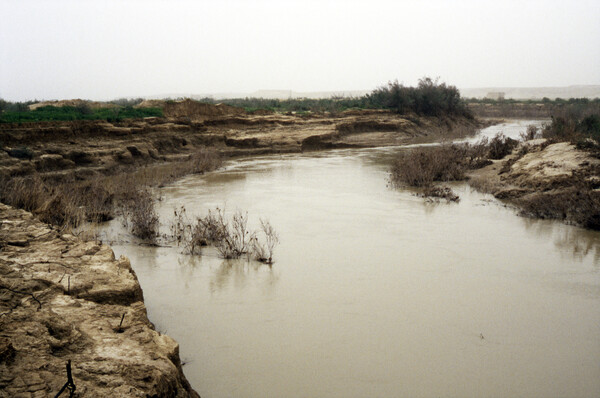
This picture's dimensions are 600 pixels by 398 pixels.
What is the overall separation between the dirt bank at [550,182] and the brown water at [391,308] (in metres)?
0.49

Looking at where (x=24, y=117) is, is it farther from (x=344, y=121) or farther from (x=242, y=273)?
(x=344, y=121)

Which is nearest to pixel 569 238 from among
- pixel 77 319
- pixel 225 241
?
pixel 225 241

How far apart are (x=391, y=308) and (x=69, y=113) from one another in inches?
679

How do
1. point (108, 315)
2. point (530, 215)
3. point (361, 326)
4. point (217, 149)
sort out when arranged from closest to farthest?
point (108, 315), point (361, 326), point (530, 215), point (217, 149)

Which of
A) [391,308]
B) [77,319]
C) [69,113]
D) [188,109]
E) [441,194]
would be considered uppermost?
[188,109]

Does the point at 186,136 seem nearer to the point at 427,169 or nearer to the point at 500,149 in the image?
the point at 427,169

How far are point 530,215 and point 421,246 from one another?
3.34m

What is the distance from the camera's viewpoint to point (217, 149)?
A: 20.5m

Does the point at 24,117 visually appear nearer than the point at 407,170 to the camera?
No

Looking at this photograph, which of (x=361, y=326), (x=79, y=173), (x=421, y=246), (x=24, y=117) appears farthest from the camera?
(x=24, y=117)

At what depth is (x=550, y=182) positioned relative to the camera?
9.84 metres

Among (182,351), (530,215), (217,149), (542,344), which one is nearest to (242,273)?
(182,351)

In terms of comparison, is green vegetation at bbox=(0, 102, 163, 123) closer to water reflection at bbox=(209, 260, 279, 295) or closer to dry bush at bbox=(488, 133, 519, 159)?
water reflection at bbox=(209, 260, 279, 295)

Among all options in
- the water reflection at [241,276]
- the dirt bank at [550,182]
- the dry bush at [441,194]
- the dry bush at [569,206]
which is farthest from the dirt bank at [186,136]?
the dry bush at [569,206]
